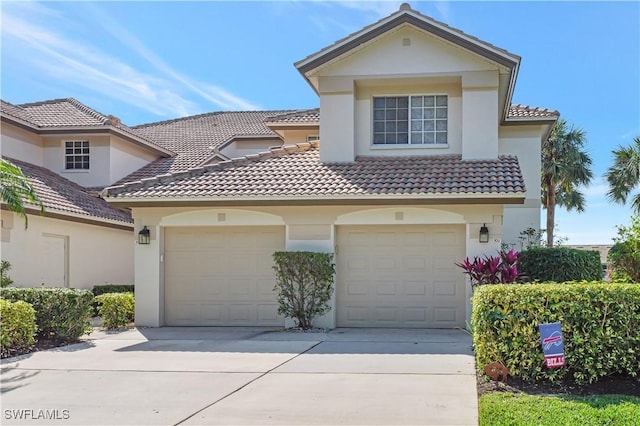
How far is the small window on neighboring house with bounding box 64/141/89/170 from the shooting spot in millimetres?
23391

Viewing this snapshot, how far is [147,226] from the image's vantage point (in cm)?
1534

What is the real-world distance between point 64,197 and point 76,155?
4596 mm

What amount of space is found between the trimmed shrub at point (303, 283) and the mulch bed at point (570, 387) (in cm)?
630

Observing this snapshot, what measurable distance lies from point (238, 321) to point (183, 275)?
5.82ft

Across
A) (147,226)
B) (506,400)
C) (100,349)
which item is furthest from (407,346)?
(147,226)

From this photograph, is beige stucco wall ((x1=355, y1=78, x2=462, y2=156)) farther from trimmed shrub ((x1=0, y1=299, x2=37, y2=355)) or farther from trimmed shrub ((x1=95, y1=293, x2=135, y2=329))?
trimmed shrub ((x1=0, y1=299, x2=37, y2=355))

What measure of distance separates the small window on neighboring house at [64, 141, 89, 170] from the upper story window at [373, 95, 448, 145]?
1214 centimetres

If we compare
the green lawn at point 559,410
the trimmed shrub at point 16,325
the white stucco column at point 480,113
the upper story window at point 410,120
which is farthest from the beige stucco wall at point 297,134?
the green lawn at point 559,410

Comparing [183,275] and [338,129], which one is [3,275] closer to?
[183,275]

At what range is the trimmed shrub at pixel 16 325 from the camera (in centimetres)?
1095

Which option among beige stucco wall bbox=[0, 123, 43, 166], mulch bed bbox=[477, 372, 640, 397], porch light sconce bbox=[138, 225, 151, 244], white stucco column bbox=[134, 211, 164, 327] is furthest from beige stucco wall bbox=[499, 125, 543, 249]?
beige stucco wall bbox=[0, 123, 43, 166]

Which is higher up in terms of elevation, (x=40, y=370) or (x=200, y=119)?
(x=200, y=119)

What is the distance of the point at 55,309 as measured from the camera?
1221 cm

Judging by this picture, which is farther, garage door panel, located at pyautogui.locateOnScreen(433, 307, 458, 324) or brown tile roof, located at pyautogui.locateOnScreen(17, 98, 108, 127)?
brown tile roof, located at pyautogui.locateOnScreen(17, 98, 108, 127)
